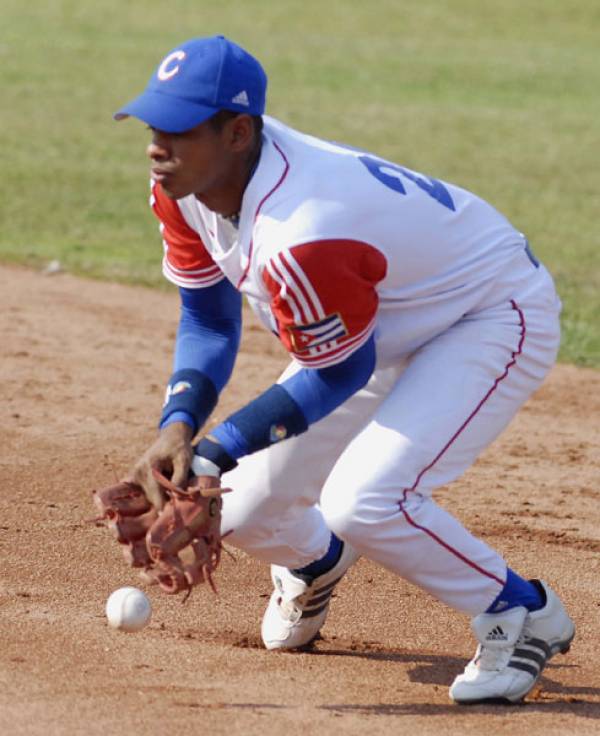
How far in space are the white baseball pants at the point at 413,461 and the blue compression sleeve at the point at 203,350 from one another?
31cm

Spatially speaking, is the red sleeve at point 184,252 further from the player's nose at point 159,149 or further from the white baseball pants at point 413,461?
the white baseball pants at point 413,461

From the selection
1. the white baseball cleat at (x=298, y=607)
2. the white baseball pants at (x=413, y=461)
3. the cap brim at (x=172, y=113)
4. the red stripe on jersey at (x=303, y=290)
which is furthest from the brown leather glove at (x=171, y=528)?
the cap brim at (x=172, y=113)

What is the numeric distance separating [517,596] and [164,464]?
1.22 meters

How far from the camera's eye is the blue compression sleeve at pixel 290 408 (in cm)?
435

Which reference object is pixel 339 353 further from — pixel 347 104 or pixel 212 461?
pixel 347 104

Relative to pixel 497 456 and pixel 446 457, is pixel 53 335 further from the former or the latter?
pixel 446 457

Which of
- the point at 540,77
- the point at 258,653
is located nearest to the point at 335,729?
the point at 258,653

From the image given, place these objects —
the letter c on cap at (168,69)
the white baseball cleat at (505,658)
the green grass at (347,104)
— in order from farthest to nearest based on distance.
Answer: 1. the green grass at (347,104)
2. the white baseball cleat at (505,658)
3. the letter c on cap at (168,69)

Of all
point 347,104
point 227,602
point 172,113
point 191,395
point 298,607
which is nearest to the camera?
point 172,113

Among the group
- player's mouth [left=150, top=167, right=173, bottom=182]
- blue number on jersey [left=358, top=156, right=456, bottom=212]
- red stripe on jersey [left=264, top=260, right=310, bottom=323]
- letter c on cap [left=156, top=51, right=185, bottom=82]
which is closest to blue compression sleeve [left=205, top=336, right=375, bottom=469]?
red stripe on jersey [left=264, top=260, right=310, bottom=323]

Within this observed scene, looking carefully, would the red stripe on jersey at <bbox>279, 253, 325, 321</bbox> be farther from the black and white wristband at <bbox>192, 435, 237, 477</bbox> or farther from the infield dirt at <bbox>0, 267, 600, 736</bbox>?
the infield dirt at <bbox>0, 267, 600, 736</bbox>

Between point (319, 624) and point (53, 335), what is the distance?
456 cm

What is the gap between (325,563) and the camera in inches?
201

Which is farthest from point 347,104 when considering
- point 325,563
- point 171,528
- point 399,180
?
point 171,528
